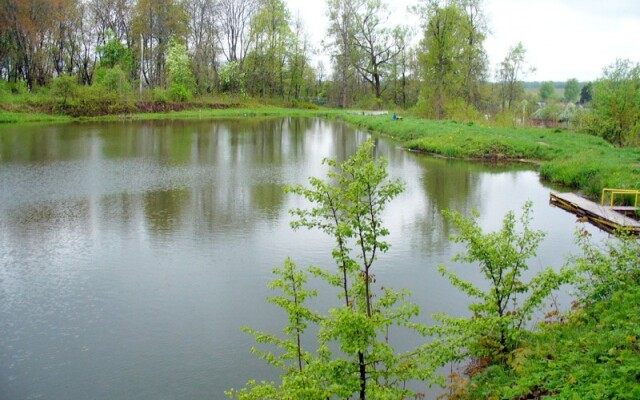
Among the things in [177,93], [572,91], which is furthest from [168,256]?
[572,91]

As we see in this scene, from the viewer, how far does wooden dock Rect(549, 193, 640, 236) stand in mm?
14589

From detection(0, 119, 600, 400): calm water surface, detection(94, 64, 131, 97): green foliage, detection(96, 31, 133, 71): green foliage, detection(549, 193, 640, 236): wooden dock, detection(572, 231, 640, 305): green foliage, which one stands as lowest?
detection(0, 119, 600, 400): calm water surface

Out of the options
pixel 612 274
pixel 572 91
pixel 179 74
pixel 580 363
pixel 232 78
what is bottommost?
pixel 580 363

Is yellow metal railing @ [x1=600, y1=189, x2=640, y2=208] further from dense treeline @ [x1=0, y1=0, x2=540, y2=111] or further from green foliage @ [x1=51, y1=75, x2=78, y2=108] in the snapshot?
green foliage @ [x1=51, y1=75, x2=78, y2=108]

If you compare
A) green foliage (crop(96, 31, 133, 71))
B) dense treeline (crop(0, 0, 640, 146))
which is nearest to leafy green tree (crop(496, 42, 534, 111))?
dense treeline (crop(0, 0, 640, 146))

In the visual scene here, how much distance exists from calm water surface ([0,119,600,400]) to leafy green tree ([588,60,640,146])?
8606 millimetres

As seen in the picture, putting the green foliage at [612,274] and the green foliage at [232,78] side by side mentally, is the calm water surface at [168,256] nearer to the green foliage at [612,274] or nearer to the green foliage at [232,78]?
the green foliage at [612,274]

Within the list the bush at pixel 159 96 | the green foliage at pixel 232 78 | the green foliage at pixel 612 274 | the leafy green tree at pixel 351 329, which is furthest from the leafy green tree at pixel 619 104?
the green foliage at pixel 232 78

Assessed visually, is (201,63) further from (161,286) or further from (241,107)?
(161,286)

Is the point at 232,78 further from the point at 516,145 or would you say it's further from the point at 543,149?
the point at 543,149

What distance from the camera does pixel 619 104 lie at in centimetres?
2988

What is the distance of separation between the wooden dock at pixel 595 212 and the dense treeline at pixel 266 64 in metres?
13.7

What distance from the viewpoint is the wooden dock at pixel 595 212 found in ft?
47.9

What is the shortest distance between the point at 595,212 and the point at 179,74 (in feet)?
157
